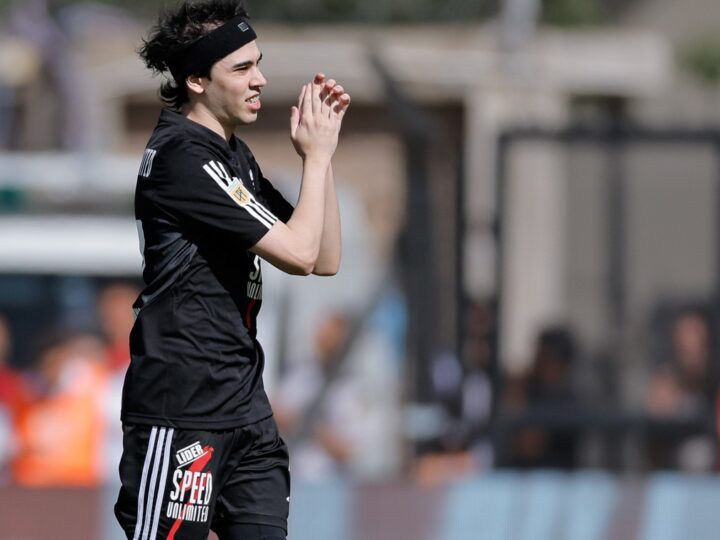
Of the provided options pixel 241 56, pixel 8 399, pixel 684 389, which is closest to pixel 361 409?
pixel 684 389

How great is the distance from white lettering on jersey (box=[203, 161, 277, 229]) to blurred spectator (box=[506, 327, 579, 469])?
4.87m

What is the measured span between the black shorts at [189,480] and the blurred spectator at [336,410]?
453 centimetres

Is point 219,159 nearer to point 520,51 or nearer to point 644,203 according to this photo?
point 644,203

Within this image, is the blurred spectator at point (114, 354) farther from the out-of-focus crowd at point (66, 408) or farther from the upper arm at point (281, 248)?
the upper arm at point (281, 248)

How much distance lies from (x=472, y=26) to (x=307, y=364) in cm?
739

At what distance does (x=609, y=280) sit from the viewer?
318 inches

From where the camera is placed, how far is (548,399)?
802cm

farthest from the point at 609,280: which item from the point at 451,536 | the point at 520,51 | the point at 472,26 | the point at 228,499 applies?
the point at 472,26

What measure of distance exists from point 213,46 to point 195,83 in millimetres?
113

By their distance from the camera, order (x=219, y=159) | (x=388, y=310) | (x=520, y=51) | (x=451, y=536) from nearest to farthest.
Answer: (x=219, y=159) → (x=451, y=536) → (x=388, y=310) → (x=520, y=51)

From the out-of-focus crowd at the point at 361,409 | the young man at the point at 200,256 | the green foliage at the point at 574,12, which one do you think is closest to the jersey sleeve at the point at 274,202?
the young man at the point at 200,256

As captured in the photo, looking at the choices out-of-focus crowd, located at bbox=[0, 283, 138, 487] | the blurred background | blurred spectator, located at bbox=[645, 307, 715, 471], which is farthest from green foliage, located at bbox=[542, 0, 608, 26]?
out-of-focus crowd, located at bbox=[0, 283, 138, 487]

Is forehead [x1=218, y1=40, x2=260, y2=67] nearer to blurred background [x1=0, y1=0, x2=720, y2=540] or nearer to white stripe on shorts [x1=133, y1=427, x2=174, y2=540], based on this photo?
white stripe on shorts [x1=133, y1=427, x2=174, y2=540]

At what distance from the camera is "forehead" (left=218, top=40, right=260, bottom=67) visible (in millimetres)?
3371
